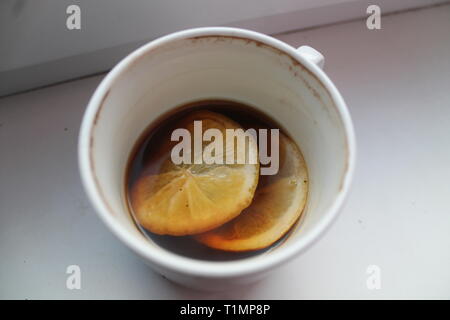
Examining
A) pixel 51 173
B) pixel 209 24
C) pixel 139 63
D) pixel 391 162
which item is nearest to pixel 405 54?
pixel 391 162

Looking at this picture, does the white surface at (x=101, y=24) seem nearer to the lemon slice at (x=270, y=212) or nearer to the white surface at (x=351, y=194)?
the white surface at (x=351, y=194)

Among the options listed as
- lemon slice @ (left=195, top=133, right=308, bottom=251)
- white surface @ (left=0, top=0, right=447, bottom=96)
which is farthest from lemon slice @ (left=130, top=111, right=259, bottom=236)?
white surface @ (left=0, top=0, right=447, bottom=96)

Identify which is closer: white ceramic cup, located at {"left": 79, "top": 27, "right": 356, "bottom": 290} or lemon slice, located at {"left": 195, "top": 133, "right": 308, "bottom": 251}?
white ceramic cup, located at {"left": 79, "top": 27, "right": 356, "bottom": 290}

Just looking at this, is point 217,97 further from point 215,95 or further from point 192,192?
point 192,192

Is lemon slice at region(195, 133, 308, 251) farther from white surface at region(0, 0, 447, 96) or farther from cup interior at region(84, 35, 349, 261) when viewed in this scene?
white surface at region(0, 0, 447, 96)

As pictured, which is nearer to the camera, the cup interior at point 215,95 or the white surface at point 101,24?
the cup interior at point 215,95

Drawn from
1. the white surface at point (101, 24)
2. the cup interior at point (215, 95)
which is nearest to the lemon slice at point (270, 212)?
the cup interior at point (215, 95)
